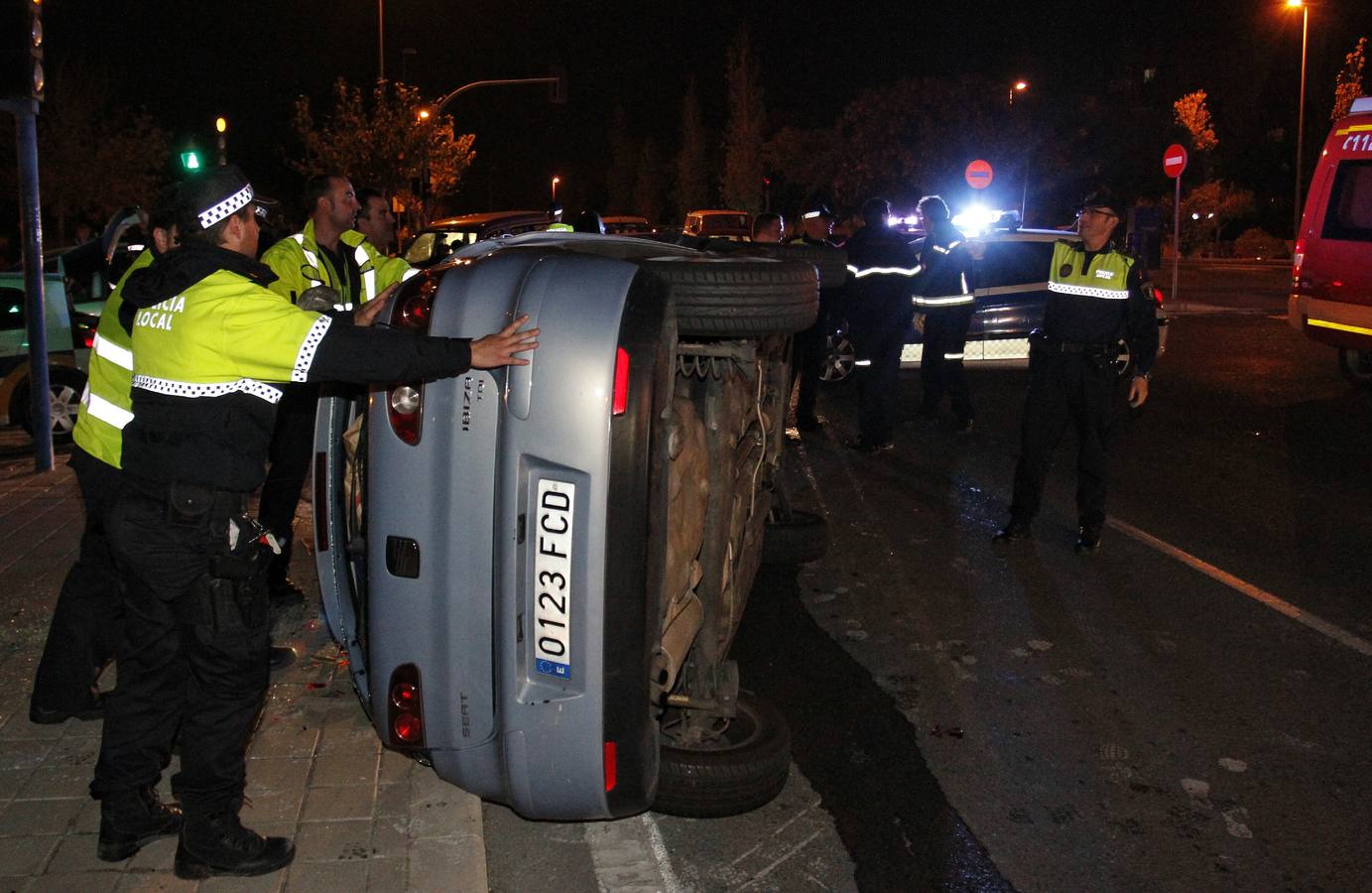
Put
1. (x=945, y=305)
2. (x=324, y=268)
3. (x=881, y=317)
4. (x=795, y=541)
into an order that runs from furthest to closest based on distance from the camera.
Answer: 1. (x=945, y=305)
2. (x=881, y=317)
3. (x=795, y=541)
4. (x=324, y=268)

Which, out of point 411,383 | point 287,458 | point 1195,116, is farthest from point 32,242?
point 1195,116

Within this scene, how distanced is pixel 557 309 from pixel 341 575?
151 centimetres

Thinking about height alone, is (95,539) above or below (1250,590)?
above

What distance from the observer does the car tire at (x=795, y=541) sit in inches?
258

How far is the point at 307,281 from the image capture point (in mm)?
5625

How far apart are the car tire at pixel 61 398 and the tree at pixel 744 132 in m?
55.2

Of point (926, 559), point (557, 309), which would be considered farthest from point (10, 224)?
point (557, 309)

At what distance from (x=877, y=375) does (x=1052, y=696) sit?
186 inches

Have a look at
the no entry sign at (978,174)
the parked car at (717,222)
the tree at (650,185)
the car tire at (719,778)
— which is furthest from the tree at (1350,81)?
the tree at (650,185)

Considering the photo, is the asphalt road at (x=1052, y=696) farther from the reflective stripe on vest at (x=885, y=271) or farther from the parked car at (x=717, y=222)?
the parked car at (x=717, y=222)

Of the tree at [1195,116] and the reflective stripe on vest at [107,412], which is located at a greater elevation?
the tree at [1195,116]

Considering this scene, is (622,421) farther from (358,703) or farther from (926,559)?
(926,559)

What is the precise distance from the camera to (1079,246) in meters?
7.09

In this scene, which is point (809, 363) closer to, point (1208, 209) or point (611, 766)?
point (611, 766)
